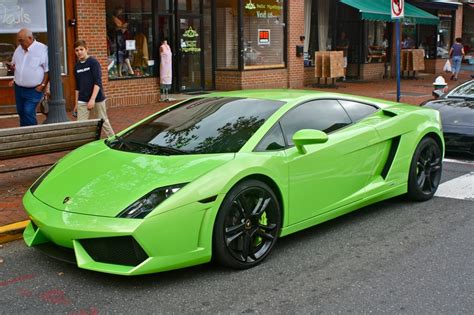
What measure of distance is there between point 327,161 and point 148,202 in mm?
1848

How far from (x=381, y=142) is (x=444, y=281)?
71.9 inches

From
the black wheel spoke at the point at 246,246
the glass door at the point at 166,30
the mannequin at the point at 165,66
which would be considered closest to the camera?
the black wheel spoke at the point at 246,246

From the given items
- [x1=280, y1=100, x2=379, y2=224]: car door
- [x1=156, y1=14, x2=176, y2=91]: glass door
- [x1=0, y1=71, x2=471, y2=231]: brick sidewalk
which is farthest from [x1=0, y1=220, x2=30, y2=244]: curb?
[x1=156, y1=14, x2=176, y2=91]: glass door

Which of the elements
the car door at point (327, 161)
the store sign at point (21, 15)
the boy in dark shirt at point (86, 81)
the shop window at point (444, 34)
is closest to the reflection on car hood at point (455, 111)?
the car door at point (327, 161)

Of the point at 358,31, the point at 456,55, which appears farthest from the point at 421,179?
the point at 456,55

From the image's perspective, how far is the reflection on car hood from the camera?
938 centimetres

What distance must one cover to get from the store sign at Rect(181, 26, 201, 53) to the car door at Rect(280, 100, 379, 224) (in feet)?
36.5

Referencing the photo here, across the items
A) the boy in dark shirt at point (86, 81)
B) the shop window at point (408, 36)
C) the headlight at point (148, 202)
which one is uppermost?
the shop window at point (408, 36)

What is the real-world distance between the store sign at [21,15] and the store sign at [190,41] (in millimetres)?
4391

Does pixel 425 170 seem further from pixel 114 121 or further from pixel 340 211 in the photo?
pixel 114 121

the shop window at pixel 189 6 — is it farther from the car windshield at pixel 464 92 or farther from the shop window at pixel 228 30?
the car windshield at pixel 464 92

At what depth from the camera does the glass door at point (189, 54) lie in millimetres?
16328

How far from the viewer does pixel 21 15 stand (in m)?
12.6

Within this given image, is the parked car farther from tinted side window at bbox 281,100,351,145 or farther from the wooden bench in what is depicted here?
the wooden bench
